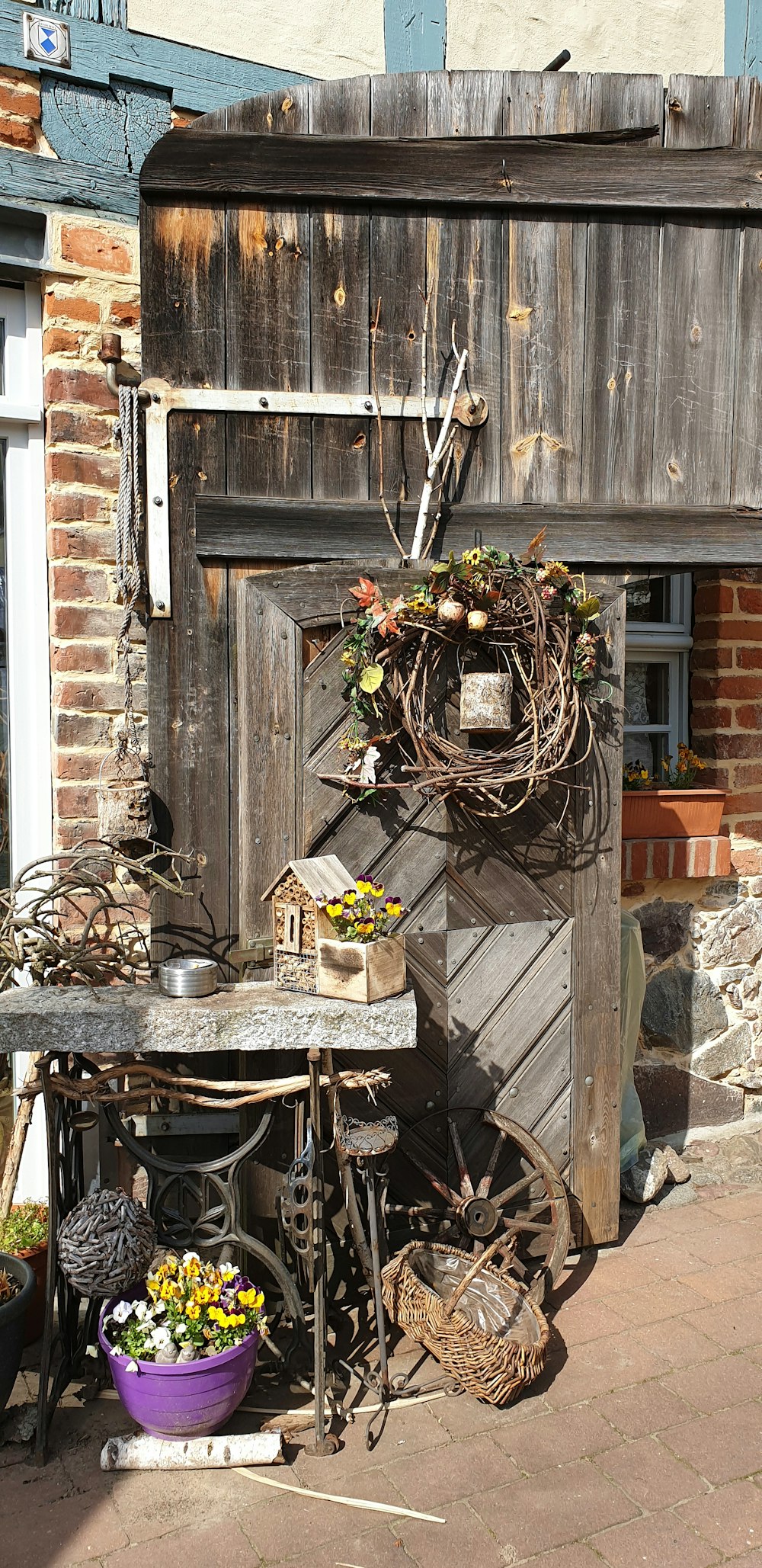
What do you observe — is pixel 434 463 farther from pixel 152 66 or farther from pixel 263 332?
pixel 152 66

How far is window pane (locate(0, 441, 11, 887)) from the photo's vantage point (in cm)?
371

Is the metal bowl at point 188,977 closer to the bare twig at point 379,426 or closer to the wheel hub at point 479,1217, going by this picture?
the wheel hub at point 479,1217

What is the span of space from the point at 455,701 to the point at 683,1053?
2197mm

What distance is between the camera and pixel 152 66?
3617 mm

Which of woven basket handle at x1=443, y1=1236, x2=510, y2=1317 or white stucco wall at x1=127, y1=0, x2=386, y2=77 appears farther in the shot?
white stucco wall at x1=127, y1=0, x2=386, y2=77

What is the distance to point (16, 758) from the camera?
3.77m

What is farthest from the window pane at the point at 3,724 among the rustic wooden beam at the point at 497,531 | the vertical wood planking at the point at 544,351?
the vertical wood planking at the point at 544,351

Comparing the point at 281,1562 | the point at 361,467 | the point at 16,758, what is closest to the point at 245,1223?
the point at 281,1562

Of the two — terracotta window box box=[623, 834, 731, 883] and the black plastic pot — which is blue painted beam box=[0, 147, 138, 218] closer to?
terracotta window box box=[623, 834, 731, 883]

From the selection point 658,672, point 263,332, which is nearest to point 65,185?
point 263,332

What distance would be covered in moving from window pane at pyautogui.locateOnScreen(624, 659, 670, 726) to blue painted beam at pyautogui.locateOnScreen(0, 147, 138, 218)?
8.99 ft

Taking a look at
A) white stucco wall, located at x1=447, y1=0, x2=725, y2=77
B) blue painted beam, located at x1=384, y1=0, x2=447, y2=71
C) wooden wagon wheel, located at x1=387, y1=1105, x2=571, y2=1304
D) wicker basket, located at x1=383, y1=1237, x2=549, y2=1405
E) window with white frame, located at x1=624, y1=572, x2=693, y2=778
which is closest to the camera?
wicker basket, located at x1=383, y1=1237, x2=549, y2=1405

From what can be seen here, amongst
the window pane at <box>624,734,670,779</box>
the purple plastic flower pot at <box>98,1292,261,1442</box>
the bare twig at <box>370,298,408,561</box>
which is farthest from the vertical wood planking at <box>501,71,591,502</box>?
the purple plastic flower pot at <box>98,1292,261,1442</box>

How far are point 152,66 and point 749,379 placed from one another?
7.57 ft
